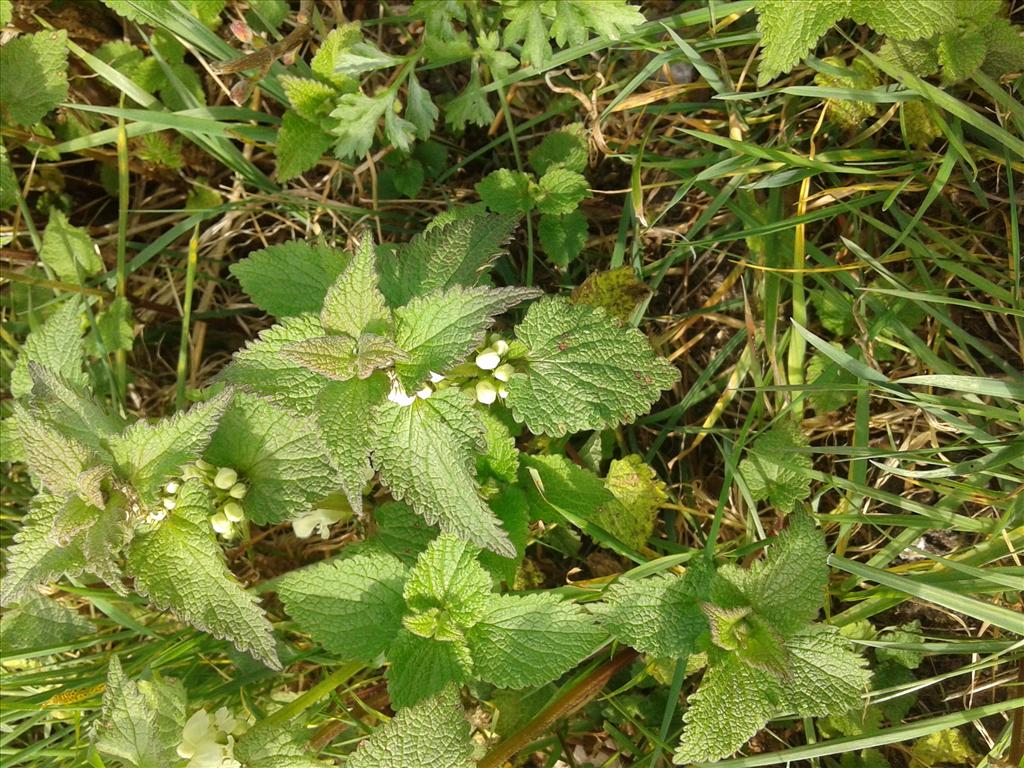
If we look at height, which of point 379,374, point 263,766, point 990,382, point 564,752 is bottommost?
point 564,752

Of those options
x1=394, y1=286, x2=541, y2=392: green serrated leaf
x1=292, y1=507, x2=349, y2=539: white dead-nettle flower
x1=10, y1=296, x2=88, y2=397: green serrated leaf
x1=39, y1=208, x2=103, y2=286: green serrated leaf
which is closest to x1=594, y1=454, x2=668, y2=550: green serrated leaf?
x1=292, y1=507, x2=349, y2=539: white dead-nettle flower

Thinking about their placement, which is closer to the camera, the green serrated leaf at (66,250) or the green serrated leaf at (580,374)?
the green serrated leaf at (580,374)

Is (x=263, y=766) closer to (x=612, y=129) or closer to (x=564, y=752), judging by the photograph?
(x=564, y=752)

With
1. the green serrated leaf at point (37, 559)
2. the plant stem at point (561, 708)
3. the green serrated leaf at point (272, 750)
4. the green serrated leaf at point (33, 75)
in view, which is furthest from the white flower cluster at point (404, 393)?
the green serrated leaf at point (33, 75)

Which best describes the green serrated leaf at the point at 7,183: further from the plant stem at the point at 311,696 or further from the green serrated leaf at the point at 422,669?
the green serrated leaf at the point at 422,669

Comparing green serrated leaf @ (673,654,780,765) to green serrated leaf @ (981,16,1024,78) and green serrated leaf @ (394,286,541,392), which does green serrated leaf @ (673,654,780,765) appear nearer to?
green serrated leaf @ (394,286,541,392)

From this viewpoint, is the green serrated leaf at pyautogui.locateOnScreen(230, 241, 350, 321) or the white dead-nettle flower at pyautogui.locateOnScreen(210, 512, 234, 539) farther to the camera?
the green serrated leaf at pyautogui.locateOnScreen(230, 241, 350, 321)

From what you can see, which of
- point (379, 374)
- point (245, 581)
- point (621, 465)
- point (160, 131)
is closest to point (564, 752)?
point (621, 465)
